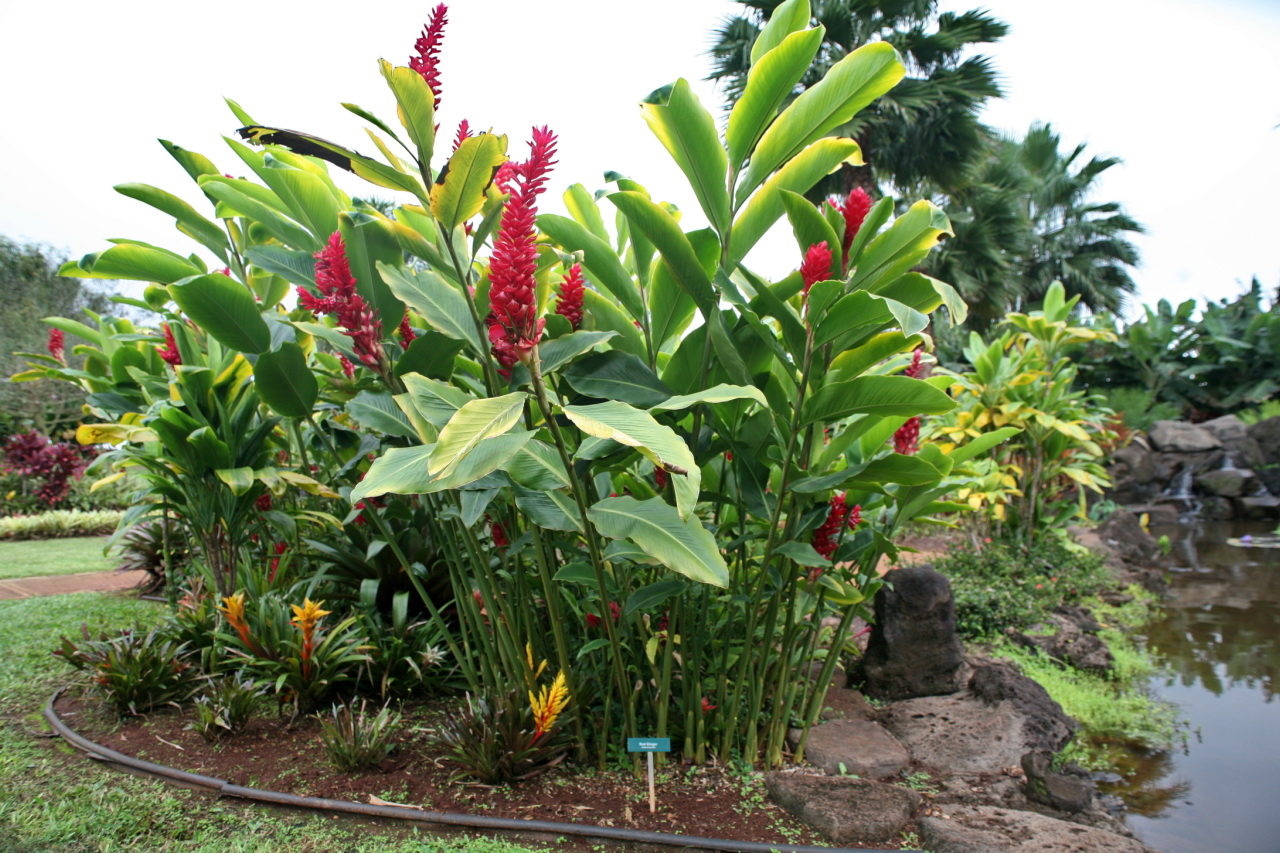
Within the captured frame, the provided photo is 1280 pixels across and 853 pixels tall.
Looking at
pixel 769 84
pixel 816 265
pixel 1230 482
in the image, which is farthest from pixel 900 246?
pixel 1230 482

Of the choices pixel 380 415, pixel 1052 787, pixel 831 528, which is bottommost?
pixel 1052 787

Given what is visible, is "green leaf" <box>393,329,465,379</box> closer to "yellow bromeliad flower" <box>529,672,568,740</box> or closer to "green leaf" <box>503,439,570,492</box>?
"green leaf" <box>503,439,570,492</box>

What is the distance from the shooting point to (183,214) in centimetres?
272

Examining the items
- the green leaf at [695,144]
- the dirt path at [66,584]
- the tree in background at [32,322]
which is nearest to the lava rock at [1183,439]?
the green leaf at [695,144]

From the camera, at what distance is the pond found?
8.50 feet

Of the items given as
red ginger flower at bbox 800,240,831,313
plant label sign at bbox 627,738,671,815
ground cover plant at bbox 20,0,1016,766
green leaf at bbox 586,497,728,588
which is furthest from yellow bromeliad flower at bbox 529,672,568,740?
red ginger flower at bbox 800,240,831,313

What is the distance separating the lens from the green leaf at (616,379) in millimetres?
1818

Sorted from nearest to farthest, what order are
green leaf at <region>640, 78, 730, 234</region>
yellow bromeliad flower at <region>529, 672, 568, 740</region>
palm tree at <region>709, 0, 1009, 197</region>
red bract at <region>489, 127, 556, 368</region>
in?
red bract at <region>489, 127, 556, 368</region> < green leaf at <region>640, 78, 730, 234</region> < yellow bromeliad flower at <region>529, 672, 568, 740</region> < palm tree at <region>709, 0, 1009, 197</region>

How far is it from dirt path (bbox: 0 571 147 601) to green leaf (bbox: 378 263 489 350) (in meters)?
4.54

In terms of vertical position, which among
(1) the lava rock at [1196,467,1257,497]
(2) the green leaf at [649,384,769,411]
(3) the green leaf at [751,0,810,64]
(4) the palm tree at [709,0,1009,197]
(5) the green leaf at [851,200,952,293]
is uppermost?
(4) the palm tree at [709,0,1009,197]

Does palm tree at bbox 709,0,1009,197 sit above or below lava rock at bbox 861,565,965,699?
above

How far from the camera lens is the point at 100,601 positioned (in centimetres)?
442

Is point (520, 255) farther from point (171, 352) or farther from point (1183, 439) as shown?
point (1183, 439)

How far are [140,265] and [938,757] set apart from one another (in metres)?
3.33
